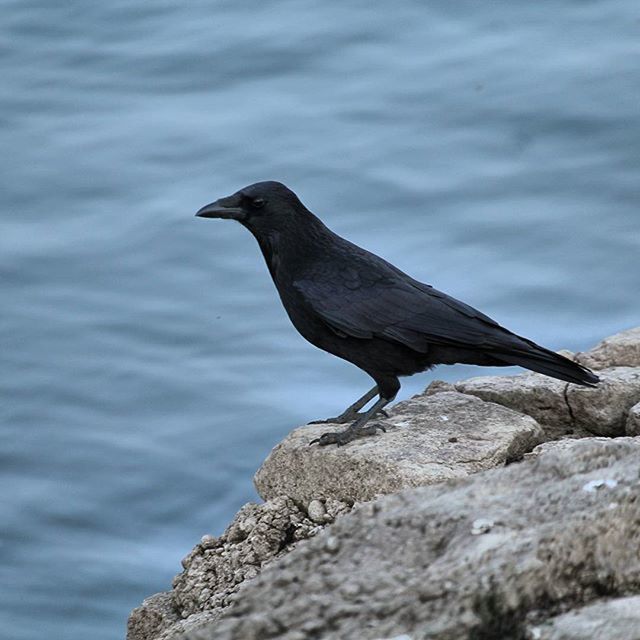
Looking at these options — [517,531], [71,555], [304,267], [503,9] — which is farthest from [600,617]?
[503,9]

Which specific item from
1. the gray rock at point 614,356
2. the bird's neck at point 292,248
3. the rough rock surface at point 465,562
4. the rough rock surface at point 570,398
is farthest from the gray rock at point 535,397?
the rough rock surface at point 465,562

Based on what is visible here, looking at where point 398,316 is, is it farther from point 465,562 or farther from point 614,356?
point 465,562

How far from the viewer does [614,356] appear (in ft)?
20.8

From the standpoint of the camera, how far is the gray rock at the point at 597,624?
7.32 ft

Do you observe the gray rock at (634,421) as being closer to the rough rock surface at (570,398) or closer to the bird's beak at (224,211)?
the rough rock surface at (570,398)

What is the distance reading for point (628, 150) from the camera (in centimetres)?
1234

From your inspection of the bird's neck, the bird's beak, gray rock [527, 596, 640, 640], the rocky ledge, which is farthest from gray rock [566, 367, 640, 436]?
gray rock [527, 596, 640, 640]

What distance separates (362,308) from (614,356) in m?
1.28

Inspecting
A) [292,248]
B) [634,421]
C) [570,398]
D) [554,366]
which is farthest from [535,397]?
[292,248]

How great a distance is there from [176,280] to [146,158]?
1870 millimetres

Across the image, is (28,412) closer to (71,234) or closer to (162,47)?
(71,234)

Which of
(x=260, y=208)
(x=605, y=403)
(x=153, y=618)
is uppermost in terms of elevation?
(x=260, y=208)

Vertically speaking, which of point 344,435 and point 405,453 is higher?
point 344,435

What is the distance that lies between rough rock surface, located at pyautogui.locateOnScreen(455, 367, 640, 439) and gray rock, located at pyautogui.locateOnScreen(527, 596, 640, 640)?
3.24 metres
